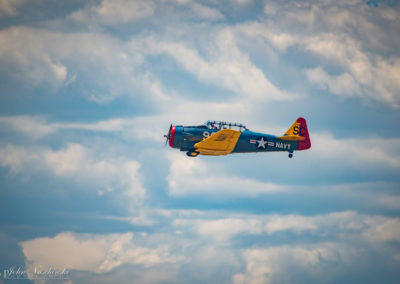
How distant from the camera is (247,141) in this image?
60.0 metres

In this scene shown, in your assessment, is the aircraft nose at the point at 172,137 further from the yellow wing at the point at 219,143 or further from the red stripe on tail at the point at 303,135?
the red stripe on tail at the point at 303,135

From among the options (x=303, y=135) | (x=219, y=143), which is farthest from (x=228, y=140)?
(x=303, y=135)

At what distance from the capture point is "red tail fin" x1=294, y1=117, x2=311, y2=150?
2470 inches

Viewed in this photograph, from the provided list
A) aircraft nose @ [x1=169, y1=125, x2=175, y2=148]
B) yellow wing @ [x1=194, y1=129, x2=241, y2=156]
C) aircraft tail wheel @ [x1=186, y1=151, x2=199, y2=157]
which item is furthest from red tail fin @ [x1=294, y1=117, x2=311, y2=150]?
aircraft nose @ [x1=169, y1=125, x2=175, y2=148]

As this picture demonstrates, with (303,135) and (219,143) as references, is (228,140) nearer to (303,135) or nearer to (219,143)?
(219,143)

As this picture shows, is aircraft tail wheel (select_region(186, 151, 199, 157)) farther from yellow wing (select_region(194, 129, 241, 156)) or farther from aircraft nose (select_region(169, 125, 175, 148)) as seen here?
aircraft nose (select_region(169, 125, 175, 148))

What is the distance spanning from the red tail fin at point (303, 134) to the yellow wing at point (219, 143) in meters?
9.14

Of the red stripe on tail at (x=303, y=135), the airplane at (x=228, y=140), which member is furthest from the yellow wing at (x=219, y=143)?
the red stripe on tail at (x=303, y=135)

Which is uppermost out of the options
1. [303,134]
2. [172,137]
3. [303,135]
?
[303,134]

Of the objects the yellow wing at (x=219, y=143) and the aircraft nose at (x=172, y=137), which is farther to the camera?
the aircraft nose at (x=172, y=137)

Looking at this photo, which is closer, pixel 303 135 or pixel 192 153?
pixel 192 153

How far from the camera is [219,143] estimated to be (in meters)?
56.3

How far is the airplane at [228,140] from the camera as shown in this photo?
5625cm

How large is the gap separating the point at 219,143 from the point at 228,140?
942 mm
